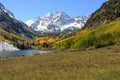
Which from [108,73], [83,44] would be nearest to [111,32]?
[83,44]

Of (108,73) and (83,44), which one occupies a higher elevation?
(83,44)

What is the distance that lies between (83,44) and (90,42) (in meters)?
7.40

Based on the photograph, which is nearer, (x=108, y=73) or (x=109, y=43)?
(x=108, y=73)

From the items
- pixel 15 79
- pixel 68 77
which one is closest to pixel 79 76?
pixel 68 77

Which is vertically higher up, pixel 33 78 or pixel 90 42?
pixel 90 42

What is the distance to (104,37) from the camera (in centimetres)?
17350

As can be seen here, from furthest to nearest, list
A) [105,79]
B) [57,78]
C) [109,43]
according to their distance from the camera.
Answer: [109,43] < [57,78] < [105,79]

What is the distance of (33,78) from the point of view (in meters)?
37.3

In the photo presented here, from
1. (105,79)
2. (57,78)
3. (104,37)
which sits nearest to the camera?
(105,79)

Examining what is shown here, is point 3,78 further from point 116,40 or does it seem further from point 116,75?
point 116,40

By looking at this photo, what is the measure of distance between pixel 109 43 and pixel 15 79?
390ft

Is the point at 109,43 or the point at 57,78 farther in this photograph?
the point at 109,43

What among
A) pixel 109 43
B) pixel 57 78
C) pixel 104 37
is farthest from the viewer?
pixel 104 37

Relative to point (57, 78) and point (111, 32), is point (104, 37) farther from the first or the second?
point (57, 78)
